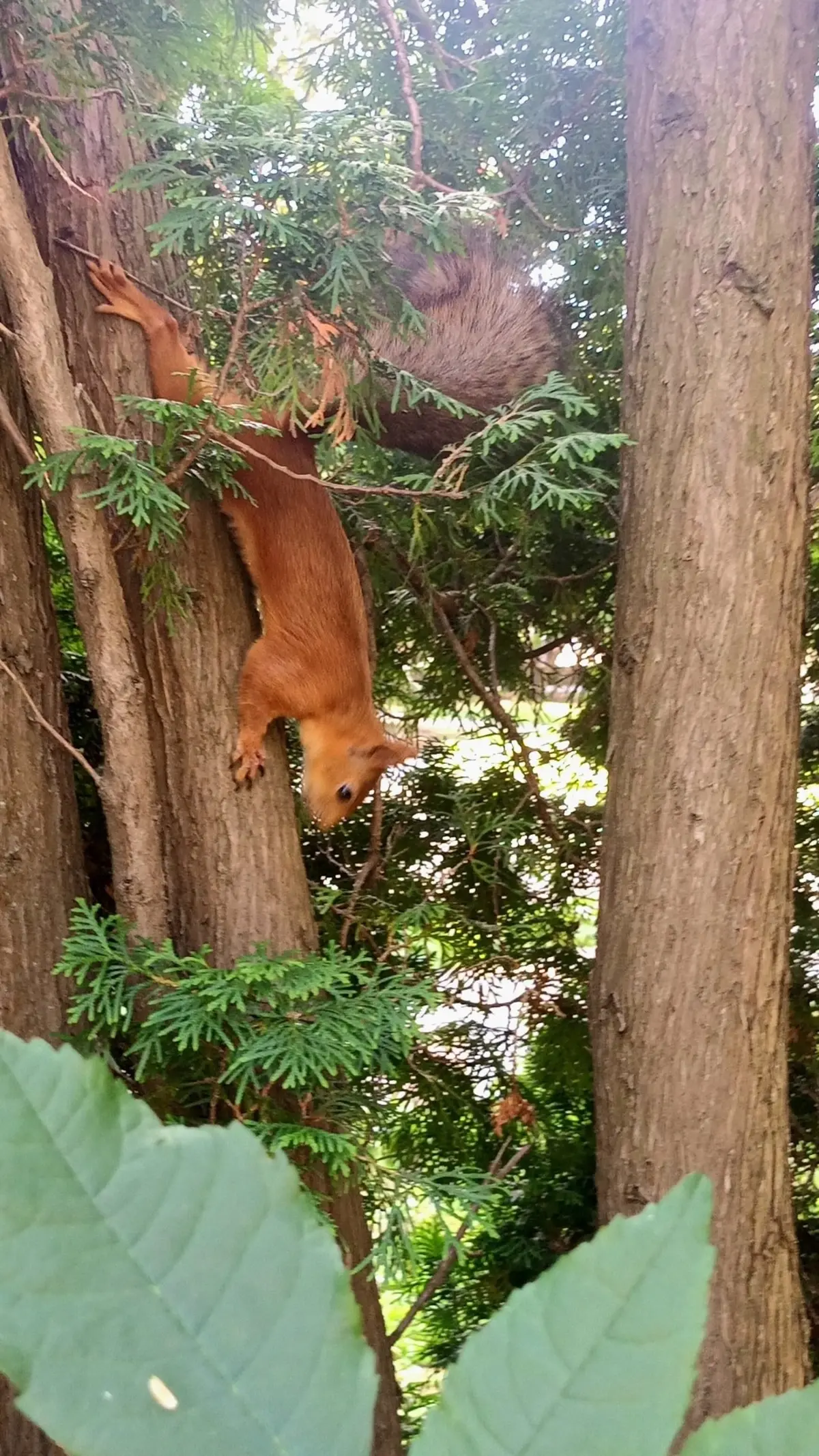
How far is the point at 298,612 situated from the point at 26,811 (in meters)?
0.41

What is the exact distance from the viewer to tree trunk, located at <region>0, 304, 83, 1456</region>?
0.89 metres

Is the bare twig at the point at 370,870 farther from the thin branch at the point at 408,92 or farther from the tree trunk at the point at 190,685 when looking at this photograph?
the thin branch at the point at 408,92

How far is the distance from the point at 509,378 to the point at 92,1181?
1.10m

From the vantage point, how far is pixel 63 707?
101cm

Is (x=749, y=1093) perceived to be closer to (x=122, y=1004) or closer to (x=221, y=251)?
(x=122, y=1004)

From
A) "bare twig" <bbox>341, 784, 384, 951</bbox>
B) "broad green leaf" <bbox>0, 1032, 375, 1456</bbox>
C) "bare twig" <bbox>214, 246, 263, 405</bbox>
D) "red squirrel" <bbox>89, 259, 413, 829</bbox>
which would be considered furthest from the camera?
"bare twig" <bbox>341, 784, 384, 951</bbox>

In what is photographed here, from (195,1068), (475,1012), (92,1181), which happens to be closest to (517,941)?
(475,1012)

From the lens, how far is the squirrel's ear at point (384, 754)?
1.27m

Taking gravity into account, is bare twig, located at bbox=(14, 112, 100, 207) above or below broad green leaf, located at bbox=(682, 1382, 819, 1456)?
above

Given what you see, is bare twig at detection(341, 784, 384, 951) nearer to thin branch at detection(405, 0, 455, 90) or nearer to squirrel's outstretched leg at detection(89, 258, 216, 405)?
squirrel's outstretched leg at detection(89, 258, 216, 405)

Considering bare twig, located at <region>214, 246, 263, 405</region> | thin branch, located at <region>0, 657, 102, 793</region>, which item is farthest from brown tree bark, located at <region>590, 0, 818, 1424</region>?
thin branch, located at <region>0, 657, 102, 793</region>

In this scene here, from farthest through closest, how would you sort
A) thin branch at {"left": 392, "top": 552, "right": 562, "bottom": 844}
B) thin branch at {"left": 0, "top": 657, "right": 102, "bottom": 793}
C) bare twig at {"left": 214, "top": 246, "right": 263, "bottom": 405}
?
thin branch at {"left": 392, "top": 552, "right": 562, "bottom": 844} < thin branch at {"left": 0, "top": 657, "right": 102, "bottom": 793} < bare twig at {"left": 214, "top": 246, "right": 263, "bottom": 405}

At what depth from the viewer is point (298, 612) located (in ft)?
3.76

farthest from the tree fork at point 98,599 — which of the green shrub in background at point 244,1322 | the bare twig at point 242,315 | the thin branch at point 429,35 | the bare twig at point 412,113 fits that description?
the green shrub in background at point 244,1322
